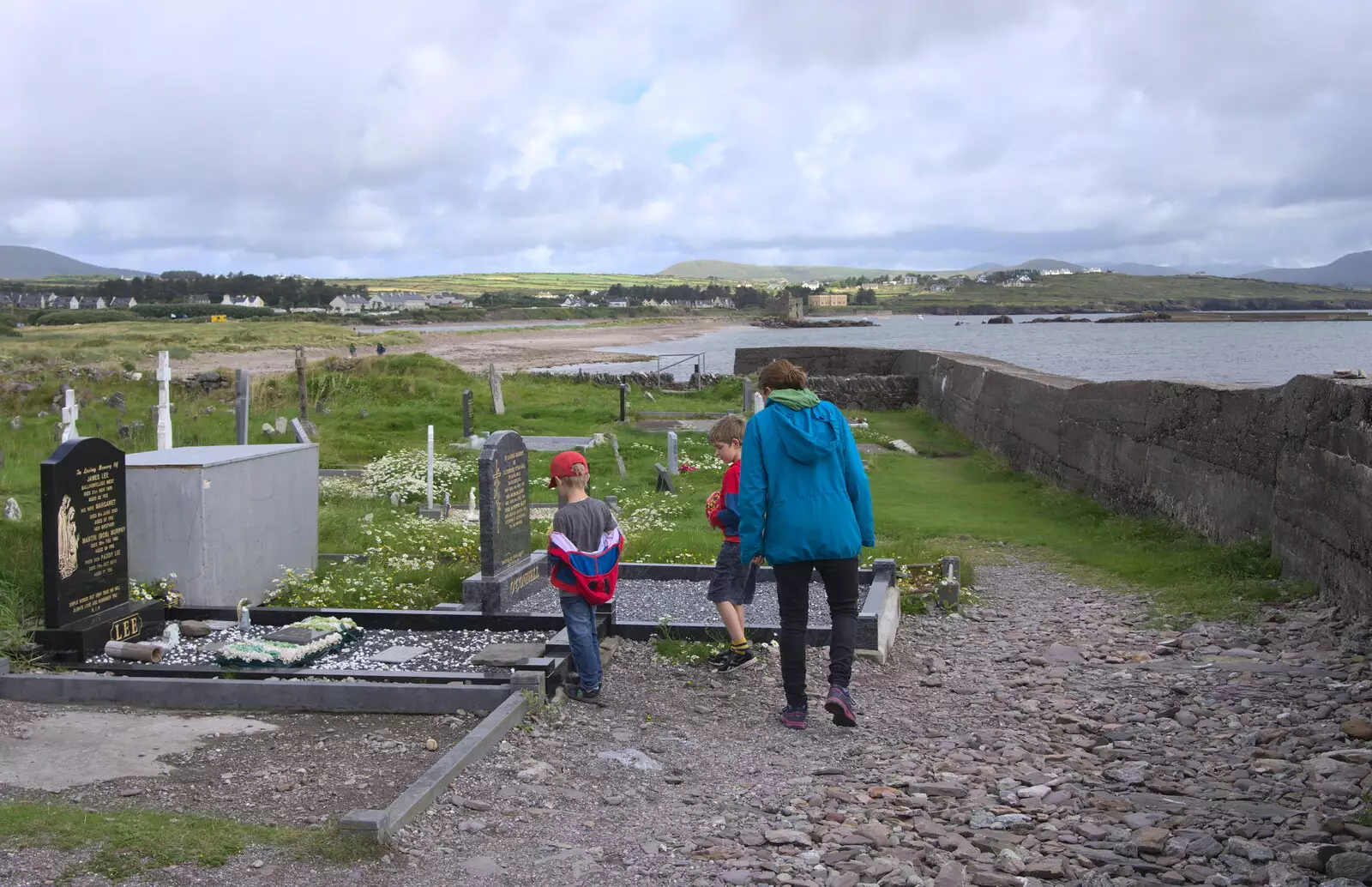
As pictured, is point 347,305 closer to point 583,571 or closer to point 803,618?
point 583,571

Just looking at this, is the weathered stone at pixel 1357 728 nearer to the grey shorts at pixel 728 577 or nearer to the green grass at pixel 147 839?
the grey shorts at pixel 728 577

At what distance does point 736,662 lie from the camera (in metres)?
6.64

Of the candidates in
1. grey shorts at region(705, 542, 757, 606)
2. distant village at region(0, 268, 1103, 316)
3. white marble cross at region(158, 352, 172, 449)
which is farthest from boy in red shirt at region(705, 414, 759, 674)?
distant village at region(0, 268, 1103, 316)

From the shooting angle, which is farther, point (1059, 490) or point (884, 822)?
point (1059, 490)

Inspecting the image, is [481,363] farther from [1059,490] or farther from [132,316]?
[132,316]

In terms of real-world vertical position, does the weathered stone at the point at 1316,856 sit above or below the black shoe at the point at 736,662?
above

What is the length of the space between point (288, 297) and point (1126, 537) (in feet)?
455

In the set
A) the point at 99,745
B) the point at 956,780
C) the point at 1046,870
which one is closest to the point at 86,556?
the point at 99,745

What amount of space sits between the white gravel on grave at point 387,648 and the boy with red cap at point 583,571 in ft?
3.12

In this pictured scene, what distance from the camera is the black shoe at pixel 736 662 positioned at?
261 inches

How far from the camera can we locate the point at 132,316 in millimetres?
101312

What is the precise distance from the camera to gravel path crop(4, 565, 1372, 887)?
3.90 m

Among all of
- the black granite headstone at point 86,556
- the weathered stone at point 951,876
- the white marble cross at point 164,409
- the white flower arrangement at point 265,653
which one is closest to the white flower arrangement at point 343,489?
the white marble cross at point 164,409

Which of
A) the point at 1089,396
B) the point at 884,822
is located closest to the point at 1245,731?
the point at 884,822
